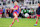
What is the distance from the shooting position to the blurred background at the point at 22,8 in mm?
14194

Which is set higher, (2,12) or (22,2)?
(22,2)

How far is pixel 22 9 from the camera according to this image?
14.5 metres

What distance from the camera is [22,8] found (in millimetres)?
14578

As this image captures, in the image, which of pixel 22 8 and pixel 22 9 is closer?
pixel 22 9

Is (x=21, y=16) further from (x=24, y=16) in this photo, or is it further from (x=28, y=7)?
(x=28, y=7)

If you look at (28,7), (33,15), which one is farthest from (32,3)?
(33,15)

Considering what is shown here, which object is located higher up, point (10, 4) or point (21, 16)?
point (10, 4)

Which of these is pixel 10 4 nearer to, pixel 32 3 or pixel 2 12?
pixel 2 12

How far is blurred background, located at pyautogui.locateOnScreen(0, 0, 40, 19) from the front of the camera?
46.6 feet

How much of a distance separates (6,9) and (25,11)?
2077 mm

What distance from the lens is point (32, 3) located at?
1498cm

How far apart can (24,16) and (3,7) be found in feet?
8.12

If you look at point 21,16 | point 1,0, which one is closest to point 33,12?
point 21,16

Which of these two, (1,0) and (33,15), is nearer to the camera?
(33,15)
